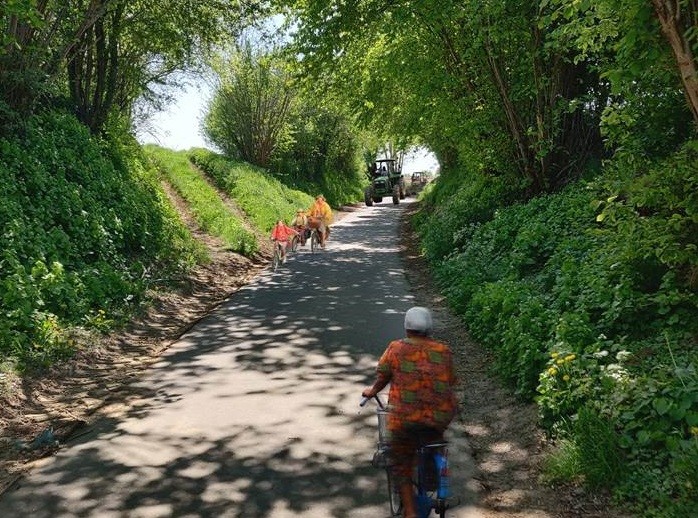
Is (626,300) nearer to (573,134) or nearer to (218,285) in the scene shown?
(573,134)

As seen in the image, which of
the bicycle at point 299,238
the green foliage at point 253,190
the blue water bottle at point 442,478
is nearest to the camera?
the blue water bottle at point 442,478

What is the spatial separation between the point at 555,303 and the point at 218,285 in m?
8.45

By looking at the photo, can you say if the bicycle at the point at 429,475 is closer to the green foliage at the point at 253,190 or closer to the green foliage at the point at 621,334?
the green foliage at the point at 621,334

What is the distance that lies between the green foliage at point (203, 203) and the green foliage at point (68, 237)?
277 centimetres

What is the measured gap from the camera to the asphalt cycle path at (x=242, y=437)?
475 cm

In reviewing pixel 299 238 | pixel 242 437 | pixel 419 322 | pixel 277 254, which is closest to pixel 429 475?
pixel 419 322

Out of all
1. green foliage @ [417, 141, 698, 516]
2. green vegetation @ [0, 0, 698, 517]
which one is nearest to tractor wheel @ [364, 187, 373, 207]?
green vegetation @ [0, 0, 698, 517]

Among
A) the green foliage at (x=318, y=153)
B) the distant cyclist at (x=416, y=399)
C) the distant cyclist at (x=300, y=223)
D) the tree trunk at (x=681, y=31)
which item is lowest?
the distant cyclist at (x=416, y=399)

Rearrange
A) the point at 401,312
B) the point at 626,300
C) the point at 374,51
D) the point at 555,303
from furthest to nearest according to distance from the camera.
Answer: the point at 374,51 → the point at 401,312 → the point at 555,303 → the point at 626,300

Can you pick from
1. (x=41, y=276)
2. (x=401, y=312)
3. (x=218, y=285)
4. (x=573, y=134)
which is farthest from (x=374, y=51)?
(x=41, y=276)

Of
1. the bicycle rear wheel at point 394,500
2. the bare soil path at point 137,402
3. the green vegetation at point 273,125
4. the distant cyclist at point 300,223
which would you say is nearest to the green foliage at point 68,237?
the bare soil path at point 137,402

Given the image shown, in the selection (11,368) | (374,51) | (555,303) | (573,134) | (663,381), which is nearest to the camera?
(663,381)

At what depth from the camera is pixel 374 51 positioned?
2006 centimetres

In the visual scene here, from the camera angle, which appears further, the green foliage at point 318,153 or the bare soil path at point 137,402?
the green foliage at point 318,153
